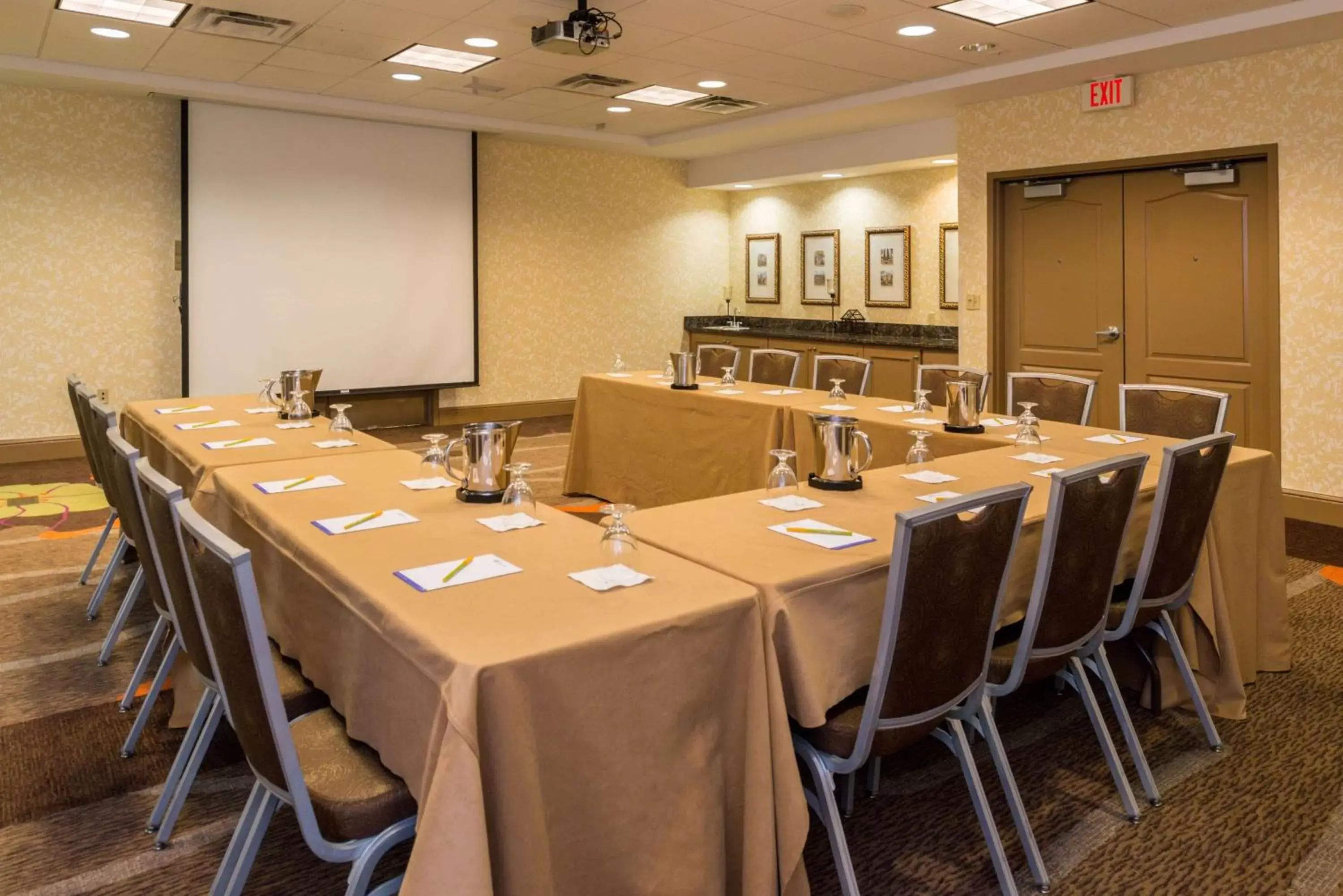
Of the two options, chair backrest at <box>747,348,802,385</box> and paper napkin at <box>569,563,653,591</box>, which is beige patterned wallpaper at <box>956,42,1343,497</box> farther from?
paper napkin at <box>569,563,653,591</box>

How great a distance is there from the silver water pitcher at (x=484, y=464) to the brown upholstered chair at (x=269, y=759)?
94cm

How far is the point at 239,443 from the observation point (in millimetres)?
3717

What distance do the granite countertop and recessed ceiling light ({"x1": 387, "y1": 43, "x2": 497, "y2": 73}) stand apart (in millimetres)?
3892

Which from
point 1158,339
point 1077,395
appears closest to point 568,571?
point 1077,395

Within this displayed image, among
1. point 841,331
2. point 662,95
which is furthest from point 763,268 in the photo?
point 662,95

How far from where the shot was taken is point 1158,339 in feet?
21.0

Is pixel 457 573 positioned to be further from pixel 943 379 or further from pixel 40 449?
pixel 40 449

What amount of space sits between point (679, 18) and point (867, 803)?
4136mm

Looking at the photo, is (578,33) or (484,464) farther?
(578,33)

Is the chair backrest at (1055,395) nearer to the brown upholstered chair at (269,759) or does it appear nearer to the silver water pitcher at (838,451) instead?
the silver water pitcher at (838,451)

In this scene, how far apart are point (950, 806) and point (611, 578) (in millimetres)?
1230

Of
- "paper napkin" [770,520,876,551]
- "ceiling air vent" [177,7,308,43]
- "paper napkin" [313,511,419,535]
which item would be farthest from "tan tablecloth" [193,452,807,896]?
"ceiling air vent" [177,7,308,43]

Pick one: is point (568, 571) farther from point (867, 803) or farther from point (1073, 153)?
point (1073, 153)

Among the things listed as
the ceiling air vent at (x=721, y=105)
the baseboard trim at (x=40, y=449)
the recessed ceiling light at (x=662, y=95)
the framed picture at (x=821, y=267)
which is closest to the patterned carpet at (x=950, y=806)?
the baseboard trim at (x=40, y=449)
